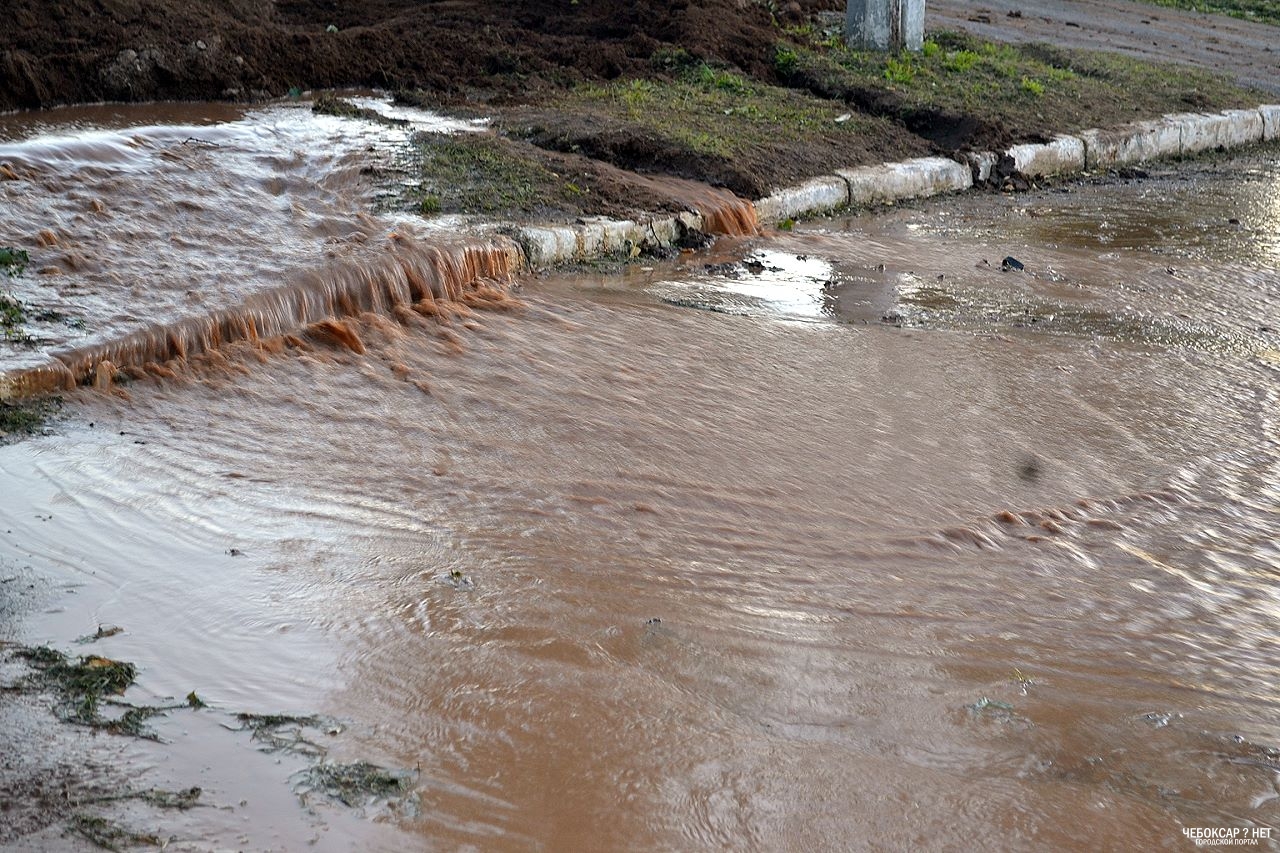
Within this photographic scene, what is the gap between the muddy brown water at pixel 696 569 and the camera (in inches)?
113

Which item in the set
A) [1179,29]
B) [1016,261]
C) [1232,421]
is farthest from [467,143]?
[1179,29]

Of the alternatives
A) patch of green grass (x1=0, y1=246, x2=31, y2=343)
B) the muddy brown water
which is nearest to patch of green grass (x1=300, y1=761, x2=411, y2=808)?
the muddy brown water

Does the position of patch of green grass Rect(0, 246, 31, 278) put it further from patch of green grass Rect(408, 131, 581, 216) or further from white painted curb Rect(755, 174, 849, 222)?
white painted curb Rect(755, 174, 849, 222)

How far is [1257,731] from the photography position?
3236mm

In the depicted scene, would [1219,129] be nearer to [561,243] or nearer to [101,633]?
[561,243]

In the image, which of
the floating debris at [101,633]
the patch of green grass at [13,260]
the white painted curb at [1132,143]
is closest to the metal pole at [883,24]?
the white painted curb at [1132,143]

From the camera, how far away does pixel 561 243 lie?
6.70 meters

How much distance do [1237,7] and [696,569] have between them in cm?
1910

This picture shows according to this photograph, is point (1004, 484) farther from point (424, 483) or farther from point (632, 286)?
point (632, 286)

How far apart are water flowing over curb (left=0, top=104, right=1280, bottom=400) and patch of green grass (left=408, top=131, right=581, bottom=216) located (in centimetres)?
38

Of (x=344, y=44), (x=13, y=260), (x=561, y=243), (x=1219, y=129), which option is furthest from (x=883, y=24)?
(x=13, y=260)

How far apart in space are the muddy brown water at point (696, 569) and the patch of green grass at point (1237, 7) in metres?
14.6

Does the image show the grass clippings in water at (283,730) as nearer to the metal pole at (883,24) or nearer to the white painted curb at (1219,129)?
the metal pole at (883,24)

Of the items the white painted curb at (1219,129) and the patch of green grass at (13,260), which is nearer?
the patch of green grass at (13,260)
